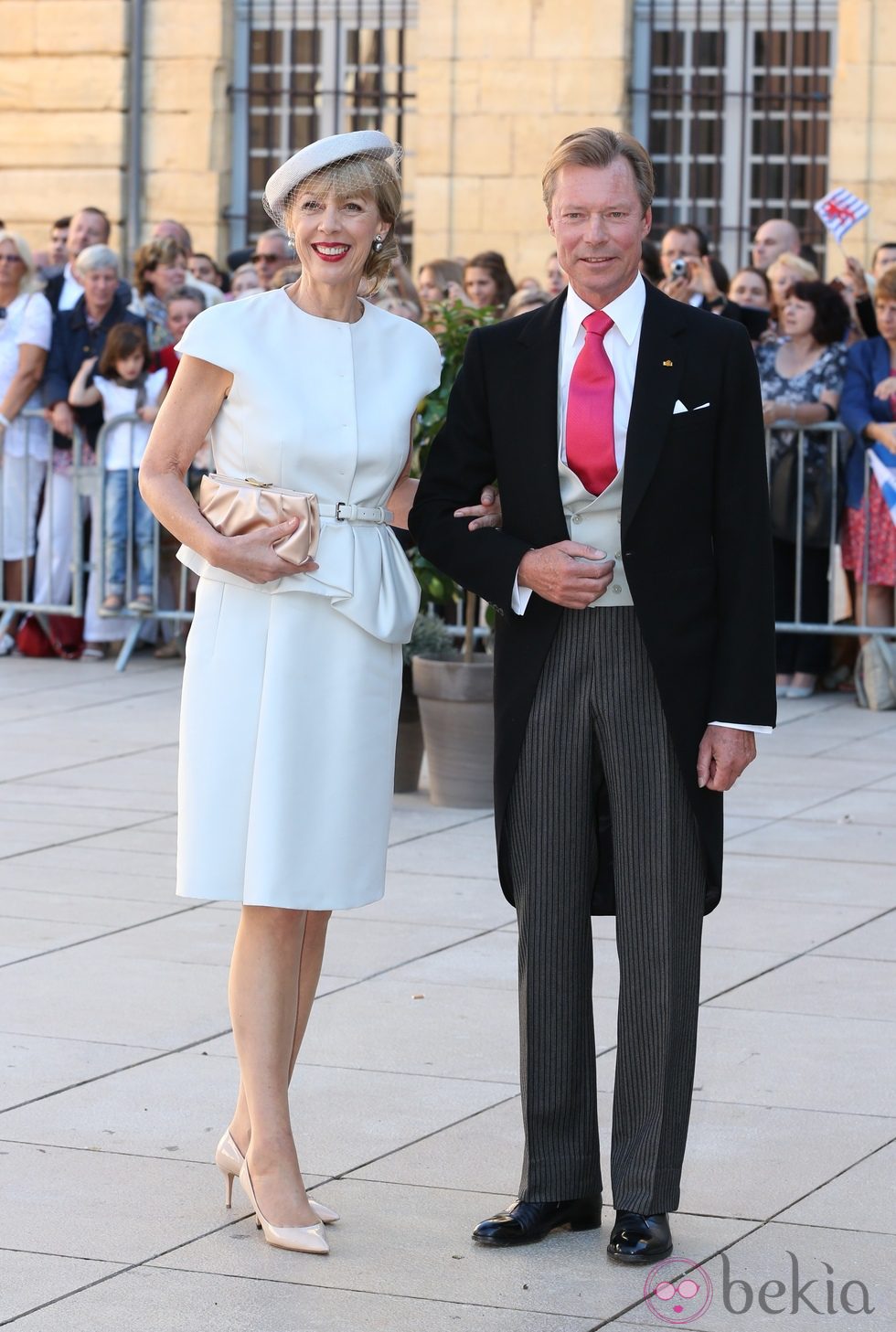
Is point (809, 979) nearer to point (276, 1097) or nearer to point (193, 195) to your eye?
point (276, 1097)

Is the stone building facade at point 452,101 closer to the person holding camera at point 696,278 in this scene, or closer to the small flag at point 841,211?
the small flag at point 841,211

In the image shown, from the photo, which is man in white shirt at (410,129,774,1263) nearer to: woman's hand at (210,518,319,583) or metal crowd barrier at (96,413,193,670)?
woman's hand at (210,518,319,583)

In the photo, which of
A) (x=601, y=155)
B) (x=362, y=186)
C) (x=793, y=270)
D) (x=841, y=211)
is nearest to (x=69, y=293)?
(x=793, y=270)

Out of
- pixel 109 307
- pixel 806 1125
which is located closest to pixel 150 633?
pixel 109 307

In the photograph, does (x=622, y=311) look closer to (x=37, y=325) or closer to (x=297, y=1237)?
(x=297, y=1237)

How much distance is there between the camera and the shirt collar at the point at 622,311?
423 cm

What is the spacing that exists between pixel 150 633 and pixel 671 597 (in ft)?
28.0

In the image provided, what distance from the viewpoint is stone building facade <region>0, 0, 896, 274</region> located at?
17.2 meters

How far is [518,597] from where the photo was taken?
4211mm

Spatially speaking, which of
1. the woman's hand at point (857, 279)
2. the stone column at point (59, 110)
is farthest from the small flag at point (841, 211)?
the stone column at point (59, 110)

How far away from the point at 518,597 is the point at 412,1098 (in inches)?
55.8

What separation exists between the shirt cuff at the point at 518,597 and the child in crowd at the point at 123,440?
786 cm

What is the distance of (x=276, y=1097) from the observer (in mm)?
4293

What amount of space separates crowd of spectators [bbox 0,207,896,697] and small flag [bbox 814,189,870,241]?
265 mm
